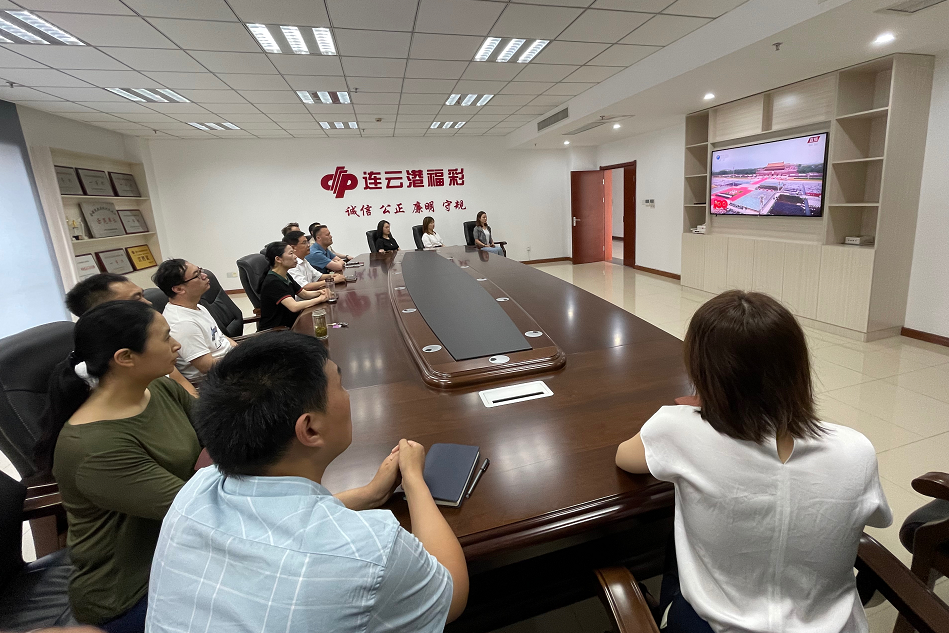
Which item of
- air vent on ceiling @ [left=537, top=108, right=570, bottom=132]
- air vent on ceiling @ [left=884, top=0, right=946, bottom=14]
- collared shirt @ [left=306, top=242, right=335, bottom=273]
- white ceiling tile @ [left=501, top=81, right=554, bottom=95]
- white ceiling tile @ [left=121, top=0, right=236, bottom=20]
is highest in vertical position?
white ceiling tile @ [left=121, top=0, right=236, bottom=20]

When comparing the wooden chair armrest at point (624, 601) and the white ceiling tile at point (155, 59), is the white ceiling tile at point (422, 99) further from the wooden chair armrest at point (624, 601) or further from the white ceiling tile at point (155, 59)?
the wooden chair armrest at point (624, 601)

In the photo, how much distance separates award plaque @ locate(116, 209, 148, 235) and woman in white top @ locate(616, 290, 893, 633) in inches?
332

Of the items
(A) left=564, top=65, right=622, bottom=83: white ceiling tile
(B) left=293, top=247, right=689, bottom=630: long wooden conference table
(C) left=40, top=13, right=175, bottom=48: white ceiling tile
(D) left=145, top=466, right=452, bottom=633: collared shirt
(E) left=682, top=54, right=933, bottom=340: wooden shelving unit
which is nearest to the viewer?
(D) left=145, top=466, right=452, bottom=633: collared shirt

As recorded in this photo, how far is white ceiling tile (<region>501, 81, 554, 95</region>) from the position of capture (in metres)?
5.02

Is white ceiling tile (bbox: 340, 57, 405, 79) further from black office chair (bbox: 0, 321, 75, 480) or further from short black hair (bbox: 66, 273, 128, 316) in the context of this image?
black office chair (bbox: 0, 321, 75, 480)

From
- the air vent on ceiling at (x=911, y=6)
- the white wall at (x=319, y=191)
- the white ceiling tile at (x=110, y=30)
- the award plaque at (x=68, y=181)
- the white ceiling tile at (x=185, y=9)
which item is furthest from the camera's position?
the white wall at (x=319, y=191)

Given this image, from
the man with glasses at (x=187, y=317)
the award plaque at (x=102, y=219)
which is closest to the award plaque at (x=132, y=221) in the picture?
the award plaque at (x=102, y=219)

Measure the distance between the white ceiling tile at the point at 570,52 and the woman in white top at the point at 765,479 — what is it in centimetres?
381

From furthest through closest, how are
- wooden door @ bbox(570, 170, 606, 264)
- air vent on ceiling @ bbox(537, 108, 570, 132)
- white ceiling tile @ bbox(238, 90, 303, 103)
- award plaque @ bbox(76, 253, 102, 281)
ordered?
wooden door @ bbox(570, 170, 606, 264)
air vent on ceiling @ bbox(537, 108, 570, 132)
award plaque @ bbox(76, 253, 102, 281)
white ceiling tile @ bbox(238, 90, 303, 103)

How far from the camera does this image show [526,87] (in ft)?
17.0

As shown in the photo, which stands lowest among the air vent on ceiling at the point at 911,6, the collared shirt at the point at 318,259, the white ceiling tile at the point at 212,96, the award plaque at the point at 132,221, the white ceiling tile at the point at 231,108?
the collared shirt at the point at 318,259

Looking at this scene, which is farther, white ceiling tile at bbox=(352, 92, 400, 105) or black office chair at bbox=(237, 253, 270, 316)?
white ceiling tile at bbox=(352, 92, 400, 105)

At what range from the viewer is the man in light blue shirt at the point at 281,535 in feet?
1.92

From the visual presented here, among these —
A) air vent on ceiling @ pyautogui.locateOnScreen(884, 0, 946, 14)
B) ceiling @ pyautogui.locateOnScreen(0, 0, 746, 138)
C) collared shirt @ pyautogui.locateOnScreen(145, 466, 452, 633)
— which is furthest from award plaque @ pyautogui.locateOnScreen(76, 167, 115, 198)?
air vent on ceiling @ pyautogui.locateOnScreen(884, 0, 946, 14)
